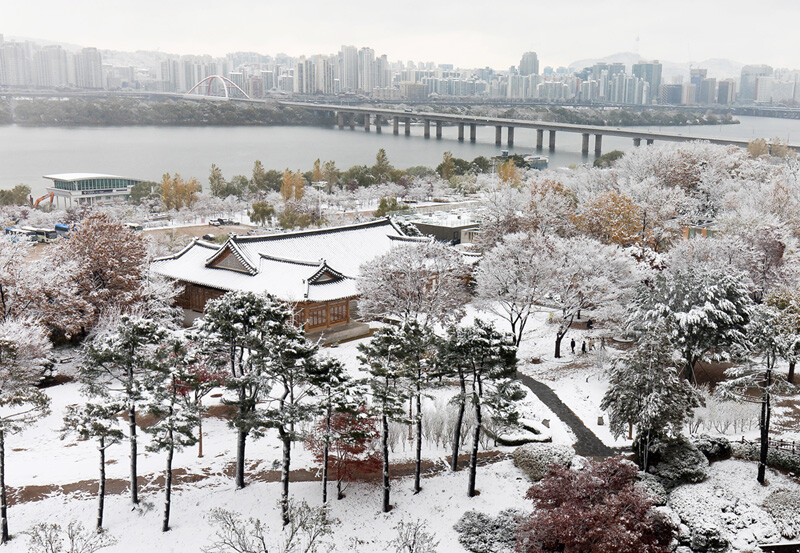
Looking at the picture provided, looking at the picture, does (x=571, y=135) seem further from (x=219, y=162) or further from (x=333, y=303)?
(x=333, y=303)

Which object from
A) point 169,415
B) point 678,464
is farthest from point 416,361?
point 678,464

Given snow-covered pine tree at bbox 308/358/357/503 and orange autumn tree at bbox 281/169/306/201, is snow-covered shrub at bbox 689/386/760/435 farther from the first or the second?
orange autumn tree at bbox 281/169/306/201

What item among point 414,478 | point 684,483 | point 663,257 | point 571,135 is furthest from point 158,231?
point 571,135

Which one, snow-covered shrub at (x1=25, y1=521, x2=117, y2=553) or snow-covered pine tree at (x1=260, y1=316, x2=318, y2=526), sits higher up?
snow-covered pine tree at (x1=260, y1=316, x2=318, y2=526)

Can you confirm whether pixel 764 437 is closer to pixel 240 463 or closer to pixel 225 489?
pixel 240 463

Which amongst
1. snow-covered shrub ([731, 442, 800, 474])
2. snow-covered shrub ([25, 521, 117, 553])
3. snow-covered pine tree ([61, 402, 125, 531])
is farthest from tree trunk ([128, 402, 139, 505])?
snow-covered shrub ([731, 442, 800, 474])
